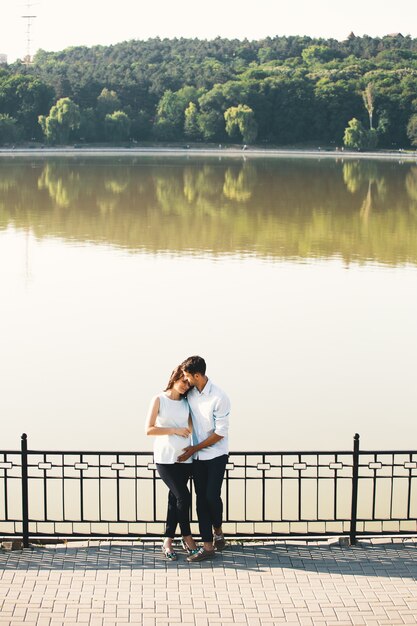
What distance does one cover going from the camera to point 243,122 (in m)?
98.2

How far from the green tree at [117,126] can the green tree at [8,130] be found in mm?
9272

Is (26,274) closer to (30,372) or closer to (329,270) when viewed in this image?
(329,270)

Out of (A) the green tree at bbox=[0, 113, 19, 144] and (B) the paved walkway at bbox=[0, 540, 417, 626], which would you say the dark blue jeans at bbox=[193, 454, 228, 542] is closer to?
(B) the paved walkway at bbox=[0, 540, 417, 626]

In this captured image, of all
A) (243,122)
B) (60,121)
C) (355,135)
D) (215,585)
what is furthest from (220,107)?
(215,585)

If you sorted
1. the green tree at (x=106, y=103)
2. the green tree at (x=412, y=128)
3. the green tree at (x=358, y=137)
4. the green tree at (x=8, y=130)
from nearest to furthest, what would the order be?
the green tree at (x=8, y=130), the green tree at (x=412, y=128), the green tree at (x=358, y=137), the green tree at (x=106, y=103)

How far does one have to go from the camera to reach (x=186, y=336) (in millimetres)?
16516

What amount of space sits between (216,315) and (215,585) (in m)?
12.5

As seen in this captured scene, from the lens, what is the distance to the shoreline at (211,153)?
8975 cm

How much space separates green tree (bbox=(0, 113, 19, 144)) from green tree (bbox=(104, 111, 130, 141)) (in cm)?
927

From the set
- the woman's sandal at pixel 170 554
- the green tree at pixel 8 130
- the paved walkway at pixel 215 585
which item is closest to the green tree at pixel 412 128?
the green tree at pixel 8 130

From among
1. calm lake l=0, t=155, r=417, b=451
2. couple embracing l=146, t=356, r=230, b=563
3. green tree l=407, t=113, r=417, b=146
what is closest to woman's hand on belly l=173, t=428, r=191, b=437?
couple embracing l=146, t=356, r=230, b=563

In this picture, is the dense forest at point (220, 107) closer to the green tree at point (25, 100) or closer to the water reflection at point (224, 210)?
the green tree at point (25, 100)

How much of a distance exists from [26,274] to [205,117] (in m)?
78.4

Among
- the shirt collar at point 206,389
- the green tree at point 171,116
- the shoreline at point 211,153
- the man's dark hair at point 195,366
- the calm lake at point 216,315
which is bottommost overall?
the calm lake at point 216,315
